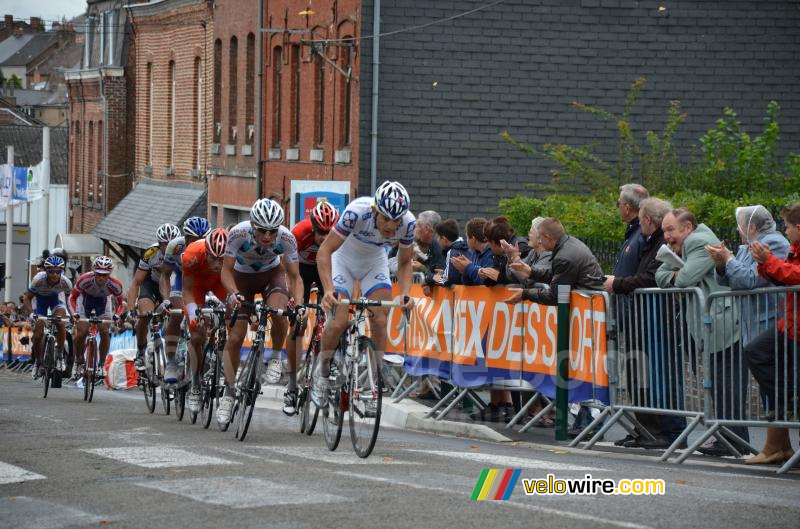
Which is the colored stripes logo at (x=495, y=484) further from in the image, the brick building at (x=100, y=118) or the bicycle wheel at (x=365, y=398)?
the brick building at (x=100, y=118)

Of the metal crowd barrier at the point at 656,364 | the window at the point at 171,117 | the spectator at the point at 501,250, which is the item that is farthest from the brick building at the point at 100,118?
the metal crowd barrier at the point at 656,364

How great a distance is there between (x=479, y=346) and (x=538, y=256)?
106 centimetres

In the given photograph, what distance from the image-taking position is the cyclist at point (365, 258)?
10969 millimetres

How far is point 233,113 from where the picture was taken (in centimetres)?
3962

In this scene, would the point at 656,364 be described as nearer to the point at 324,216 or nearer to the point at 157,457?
the point at 324,216

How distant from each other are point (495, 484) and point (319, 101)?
79.7 feet

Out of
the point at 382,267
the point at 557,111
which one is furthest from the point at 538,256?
the point at 557,111

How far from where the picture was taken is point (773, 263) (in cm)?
1077

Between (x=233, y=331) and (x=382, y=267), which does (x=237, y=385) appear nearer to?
(x=233, y=331)

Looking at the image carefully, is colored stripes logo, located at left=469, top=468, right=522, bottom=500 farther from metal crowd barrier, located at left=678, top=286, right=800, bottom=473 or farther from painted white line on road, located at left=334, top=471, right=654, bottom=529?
metal crowd barrier, located at left=678, top=286, right=800, bottom=473

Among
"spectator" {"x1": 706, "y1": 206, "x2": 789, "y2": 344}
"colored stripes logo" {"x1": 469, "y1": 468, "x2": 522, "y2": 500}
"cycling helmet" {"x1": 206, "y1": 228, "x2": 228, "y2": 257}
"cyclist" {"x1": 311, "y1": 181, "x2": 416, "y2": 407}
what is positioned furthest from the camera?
"cycling helmet" {"x1": 206, "y1": 228, "x2": 228, "y2": 257}

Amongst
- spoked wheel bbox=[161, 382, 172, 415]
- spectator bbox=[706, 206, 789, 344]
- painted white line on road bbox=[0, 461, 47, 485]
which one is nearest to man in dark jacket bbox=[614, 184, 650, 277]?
spectator bbox=[706, 206, 789, 344]

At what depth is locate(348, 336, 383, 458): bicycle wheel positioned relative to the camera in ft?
34.6

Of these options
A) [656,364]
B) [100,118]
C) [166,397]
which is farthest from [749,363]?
[100,118]
